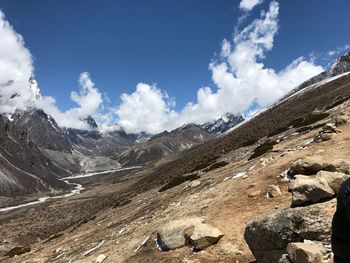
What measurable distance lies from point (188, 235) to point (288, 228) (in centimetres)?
741

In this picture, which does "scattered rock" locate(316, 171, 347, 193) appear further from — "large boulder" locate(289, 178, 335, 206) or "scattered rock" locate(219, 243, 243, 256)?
"scattered rock" locate(219, 243, 243, 256)

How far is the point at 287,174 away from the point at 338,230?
20.9 m

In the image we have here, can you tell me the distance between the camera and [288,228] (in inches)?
554

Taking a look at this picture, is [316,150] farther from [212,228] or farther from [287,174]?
[212,228]

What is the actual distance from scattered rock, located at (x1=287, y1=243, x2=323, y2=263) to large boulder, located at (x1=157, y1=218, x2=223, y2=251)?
6871mm

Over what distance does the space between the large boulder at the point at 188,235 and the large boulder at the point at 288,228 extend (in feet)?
15.4

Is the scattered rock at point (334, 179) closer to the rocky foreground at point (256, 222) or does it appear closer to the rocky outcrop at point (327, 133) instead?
the rocky foreground at point (256, 222)

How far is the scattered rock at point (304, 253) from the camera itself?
12.6 metres

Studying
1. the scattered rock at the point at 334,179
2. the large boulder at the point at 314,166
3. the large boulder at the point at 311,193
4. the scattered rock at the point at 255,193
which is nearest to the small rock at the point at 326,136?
the large boulder at the point at 314,166

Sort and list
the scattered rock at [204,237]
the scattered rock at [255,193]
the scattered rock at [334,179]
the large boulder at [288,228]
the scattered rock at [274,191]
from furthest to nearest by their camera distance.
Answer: the scattered rock at [255,193] < the scattered rock at [274,191] < the scattered rock at [204,237] < the scattered rock at [334,179] < the large boulder at [288,228]

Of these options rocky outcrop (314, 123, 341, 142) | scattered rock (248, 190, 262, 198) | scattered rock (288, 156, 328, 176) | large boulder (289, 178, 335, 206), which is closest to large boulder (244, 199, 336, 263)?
large boulder (289, 178, 335, 206)

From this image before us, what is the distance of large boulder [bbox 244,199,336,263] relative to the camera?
45.1 ft

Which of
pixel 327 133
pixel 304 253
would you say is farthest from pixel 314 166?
pixel 304 253

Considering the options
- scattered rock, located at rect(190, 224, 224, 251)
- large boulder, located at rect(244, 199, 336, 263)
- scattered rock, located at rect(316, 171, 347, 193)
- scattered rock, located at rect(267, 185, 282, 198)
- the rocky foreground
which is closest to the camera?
large boulder, located at rect(244, 199, 336, 263)
